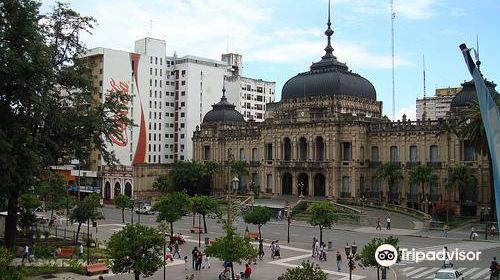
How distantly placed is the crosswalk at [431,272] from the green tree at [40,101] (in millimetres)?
A: 23916

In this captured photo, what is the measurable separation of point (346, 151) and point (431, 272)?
48.6 m

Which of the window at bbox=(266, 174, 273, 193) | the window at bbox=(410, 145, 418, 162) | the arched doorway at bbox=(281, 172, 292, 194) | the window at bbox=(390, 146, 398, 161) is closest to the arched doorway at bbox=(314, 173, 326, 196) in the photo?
the arched doorway at bbox=(281, 172, 292, 194)

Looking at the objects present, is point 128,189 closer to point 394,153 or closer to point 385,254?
point 394,153

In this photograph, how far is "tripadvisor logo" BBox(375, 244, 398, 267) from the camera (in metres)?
33.4

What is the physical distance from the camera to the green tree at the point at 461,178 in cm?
7162

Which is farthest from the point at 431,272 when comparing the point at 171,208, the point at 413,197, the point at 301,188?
the point at 301,188

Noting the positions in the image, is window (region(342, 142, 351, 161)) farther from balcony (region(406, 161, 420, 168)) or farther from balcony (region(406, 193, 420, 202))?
balcony (region(406, 193, 420, 202))

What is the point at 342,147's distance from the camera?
88.6 metres

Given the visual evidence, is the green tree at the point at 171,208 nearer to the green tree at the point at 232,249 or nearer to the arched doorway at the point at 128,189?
the green tree at the point at 232,249

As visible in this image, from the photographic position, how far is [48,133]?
42219 millimetres

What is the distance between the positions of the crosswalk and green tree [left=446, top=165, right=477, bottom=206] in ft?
102

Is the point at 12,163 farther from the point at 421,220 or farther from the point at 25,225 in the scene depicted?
the point at 421,220

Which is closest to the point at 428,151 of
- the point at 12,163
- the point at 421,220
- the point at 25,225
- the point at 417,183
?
the point at 417,183

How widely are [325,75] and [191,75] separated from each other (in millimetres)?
48765
